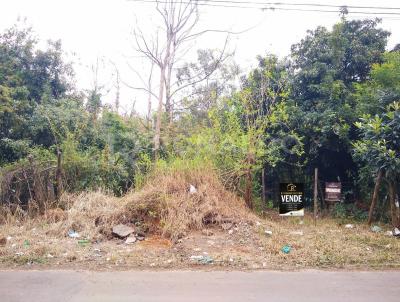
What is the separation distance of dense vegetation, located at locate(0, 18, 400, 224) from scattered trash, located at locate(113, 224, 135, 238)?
1544 millimetres

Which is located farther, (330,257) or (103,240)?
(103,240)

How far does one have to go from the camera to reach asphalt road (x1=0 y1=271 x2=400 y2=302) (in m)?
4.77

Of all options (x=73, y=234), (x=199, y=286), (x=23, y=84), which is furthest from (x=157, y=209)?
(x=23, y=84)

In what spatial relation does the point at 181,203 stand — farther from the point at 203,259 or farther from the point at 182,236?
the point at 203,259

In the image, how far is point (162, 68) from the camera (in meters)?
12.2

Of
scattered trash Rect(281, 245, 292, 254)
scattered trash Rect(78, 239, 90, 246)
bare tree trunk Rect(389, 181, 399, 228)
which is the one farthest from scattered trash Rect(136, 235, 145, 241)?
bare tree trunk Rect(389, 181, 399, 228)

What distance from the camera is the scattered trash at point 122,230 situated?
7.64 meters

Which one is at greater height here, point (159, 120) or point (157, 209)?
point (159, 120)

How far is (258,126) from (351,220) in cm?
371

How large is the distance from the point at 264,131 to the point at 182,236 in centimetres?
465

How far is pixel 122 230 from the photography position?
7.76 metres

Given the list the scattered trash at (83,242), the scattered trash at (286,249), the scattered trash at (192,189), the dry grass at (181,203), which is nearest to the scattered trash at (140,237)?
Answer: the dry grass at (181,203)

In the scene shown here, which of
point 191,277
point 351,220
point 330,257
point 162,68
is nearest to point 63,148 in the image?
point 162,68

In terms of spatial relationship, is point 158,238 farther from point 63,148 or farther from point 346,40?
point 346,40
